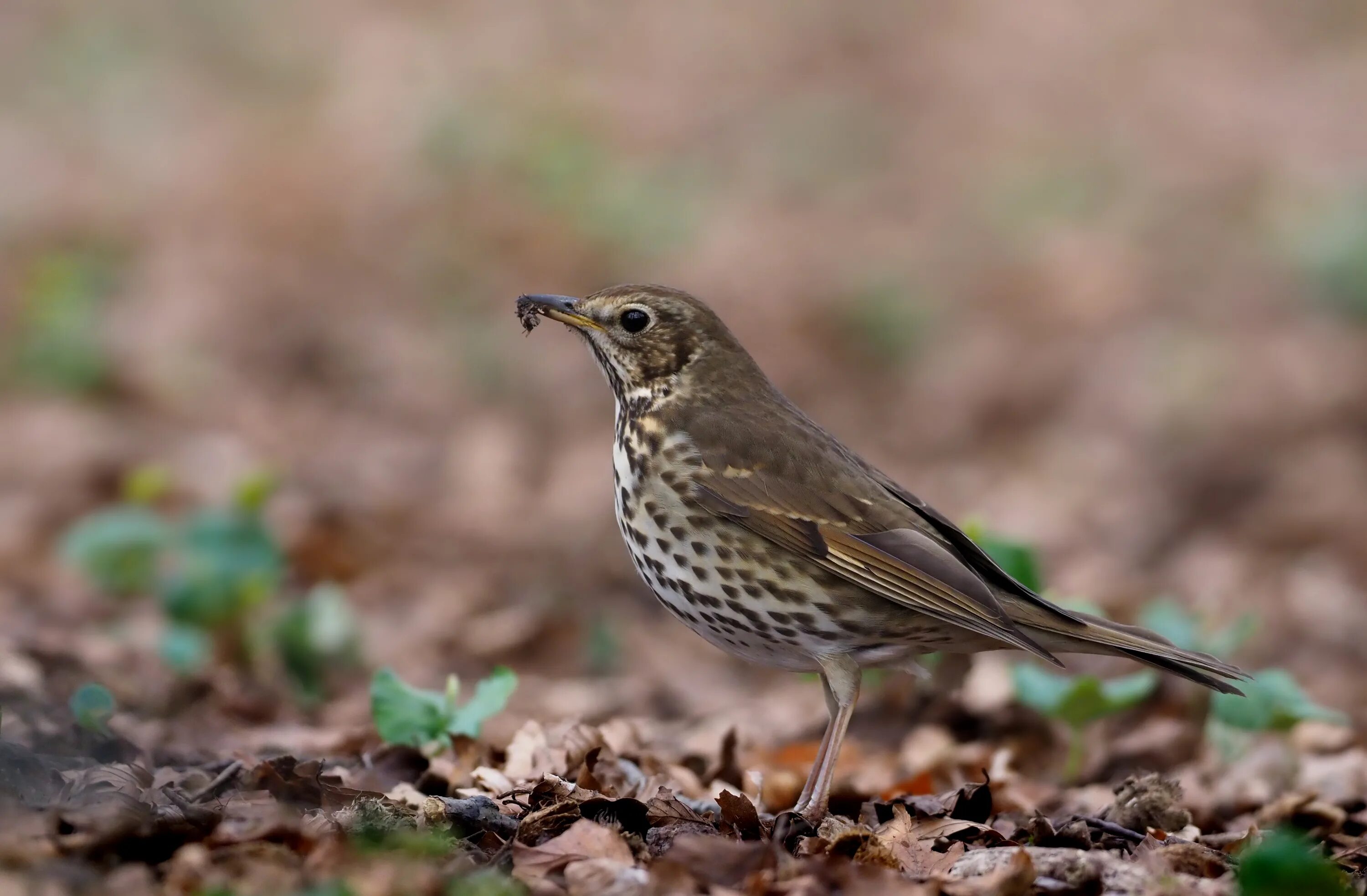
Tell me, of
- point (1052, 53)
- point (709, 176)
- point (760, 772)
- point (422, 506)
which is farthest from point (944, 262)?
point (760, 772)

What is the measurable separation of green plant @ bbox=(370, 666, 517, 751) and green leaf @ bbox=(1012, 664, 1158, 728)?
5.64 ft

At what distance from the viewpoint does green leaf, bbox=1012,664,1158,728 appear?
5.16m

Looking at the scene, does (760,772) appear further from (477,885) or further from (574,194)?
(574,194)

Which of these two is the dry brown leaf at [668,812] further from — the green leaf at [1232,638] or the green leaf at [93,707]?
the green leaf at [1232,638]

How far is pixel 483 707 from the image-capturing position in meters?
4.50

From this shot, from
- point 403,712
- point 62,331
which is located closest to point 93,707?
point 403,712

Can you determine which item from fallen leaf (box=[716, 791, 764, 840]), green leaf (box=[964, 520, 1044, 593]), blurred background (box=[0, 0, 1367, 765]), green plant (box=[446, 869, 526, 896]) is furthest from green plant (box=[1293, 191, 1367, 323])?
green plant (box=[446, 869, 526, 896])

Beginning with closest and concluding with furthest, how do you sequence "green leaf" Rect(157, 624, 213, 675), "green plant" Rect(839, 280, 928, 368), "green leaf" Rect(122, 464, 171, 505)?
"green leaf" Rect(157, 624, 213, 675), "green leaf" Rect(122, 464, 171, 505), "green plant" Rect(839, 280, 928, 368)

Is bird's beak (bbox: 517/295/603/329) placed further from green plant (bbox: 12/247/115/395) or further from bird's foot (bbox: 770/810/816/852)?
green plant (bbox: 12/247/115/395)

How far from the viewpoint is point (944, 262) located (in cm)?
1455

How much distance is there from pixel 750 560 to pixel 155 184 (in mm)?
11046

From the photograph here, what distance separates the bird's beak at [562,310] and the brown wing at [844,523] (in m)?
0.50

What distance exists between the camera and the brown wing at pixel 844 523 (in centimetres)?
455

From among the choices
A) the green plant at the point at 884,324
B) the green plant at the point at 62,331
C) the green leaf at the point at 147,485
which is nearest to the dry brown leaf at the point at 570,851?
the green leaf at the point at 147,485
